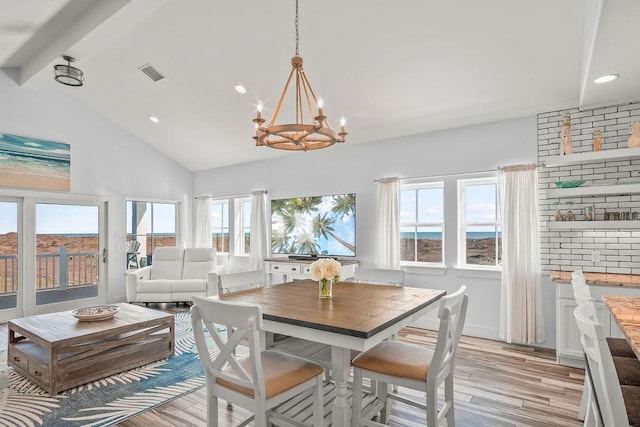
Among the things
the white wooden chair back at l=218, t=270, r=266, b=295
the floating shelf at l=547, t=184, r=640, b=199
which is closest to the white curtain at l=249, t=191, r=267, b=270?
the white wooden chair back at l=218, t=270, r=266, b=295

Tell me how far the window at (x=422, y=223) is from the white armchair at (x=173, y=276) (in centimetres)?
291

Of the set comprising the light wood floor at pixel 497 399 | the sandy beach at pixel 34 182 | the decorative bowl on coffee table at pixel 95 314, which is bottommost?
the light wood floor at pixel 497 399

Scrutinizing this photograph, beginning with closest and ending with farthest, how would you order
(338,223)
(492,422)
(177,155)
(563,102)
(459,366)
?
1. (492,422)
2. (459,366)
3. (563,102)
4. (338,223)
5. (177,155)

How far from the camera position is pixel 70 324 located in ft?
10.5

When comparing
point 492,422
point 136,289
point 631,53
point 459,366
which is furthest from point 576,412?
point 136,289

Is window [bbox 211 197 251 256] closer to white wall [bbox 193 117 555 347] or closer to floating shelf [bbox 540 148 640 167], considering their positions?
white wall [bbox 193 117 555 347]

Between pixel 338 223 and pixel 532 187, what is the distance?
245 centimetres

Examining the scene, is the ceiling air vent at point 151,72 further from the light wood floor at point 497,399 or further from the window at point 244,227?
the light wood floor at point 497,399

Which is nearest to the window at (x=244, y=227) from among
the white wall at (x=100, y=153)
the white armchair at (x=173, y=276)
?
the white armchair at (x=173, y=276)

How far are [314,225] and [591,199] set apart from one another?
11.1ft

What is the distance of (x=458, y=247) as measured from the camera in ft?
14.1

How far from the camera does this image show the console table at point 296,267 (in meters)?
4.76

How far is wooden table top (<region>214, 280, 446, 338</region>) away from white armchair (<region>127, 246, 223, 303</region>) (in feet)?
10.3

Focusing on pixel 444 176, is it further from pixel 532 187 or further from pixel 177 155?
pixel 177 155
